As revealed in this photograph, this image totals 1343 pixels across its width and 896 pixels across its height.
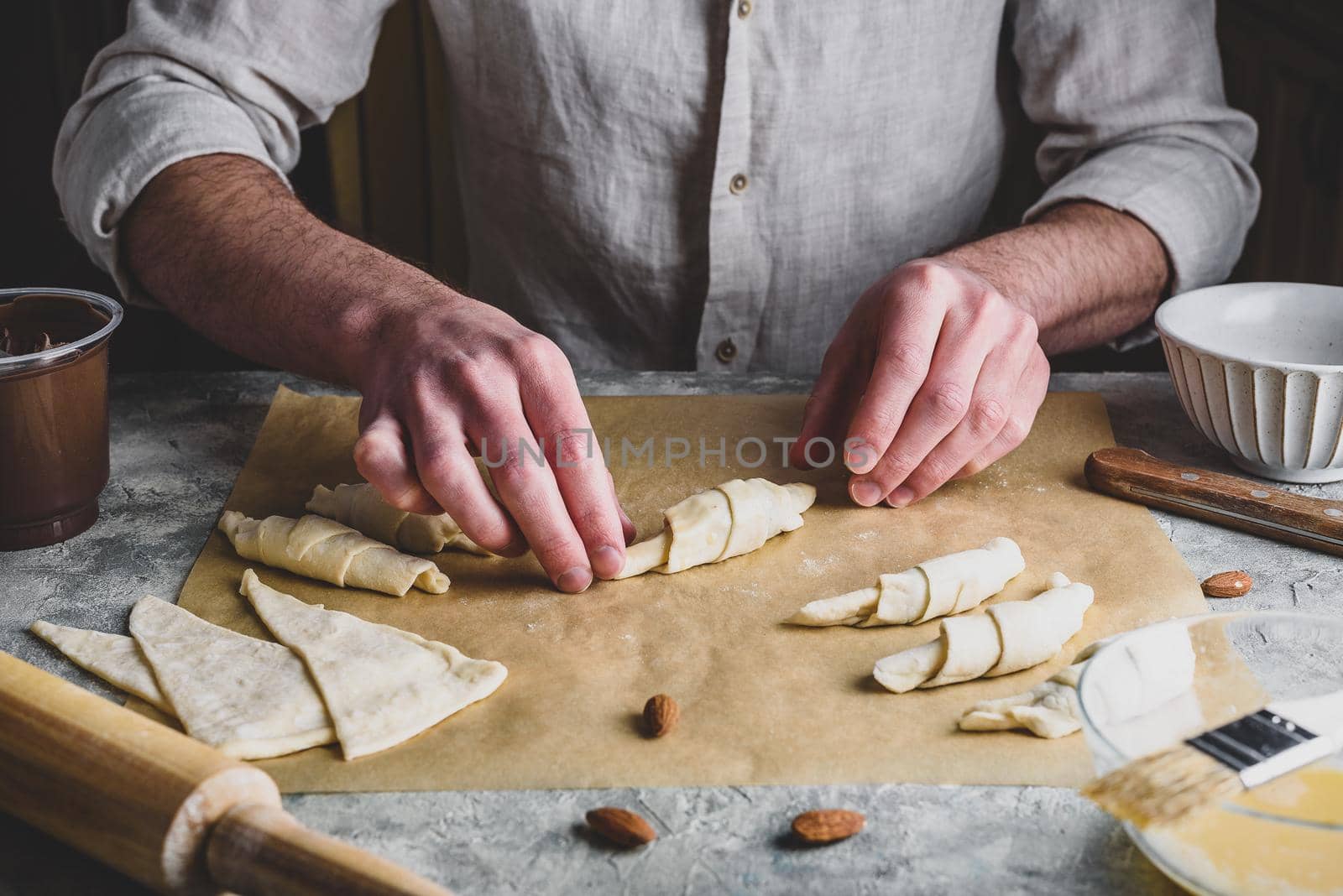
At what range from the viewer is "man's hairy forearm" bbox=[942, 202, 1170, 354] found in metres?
1.90

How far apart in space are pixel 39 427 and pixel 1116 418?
1.57m

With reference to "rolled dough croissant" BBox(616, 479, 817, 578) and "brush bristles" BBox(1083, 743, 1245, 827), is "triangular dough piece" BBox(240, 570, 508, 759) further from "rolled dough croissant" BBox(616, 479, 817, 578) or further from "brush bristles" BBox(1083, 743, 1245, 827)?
"brush bristles" BBox(1083, 743, 1245, 827)

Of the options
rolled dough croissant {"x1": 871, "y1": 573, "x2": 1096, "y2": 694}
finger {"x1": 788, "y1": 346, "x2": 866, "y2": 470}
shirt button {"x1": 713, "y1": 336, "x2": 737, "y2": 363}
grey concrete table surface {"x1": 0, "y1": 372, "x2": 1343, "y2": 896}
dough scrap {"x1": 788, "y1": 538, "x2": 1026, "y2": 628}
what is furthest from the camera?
shirt button {"x1": 713, "y1": 336, "x2": 737, "y2": 363}

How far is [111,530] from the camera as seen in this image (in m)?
1.53

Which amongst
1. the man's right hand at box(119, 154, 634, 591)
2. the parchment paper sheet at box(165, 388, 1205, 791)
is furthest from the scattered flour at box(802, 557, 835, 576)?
the man's right hand at box(119, 154, 634, 591)

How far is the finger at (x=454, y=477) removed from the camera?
1345 mm

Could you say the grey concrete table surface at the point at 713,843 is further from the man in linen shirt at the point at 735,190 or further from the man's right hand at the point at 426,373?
the man in linen shirt at the point at 735,190

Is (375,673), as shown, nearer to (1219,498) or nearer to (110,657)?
(110,657)

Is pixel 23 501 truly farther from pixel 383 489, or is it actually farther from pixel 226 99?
pixel 226 99

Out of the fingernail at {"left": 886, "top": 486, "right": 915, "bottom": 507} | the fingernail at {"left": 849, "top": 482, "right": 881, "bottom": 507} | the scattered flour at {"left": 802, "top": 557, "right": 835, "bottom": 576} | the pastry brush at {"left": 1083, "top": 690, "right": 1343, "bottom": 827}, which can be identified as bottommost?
the scattered flour at {"left": 802, "top": 557, "right": 835, "bottom": 576}

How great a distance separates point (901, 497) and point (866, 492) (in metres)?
0.06

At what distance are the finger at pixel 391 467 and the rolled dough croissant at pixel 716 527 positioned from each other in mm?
267

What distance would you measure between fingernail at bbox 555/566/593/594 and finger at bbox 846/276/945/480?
41cm

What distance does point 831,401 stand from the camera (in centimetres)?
173
